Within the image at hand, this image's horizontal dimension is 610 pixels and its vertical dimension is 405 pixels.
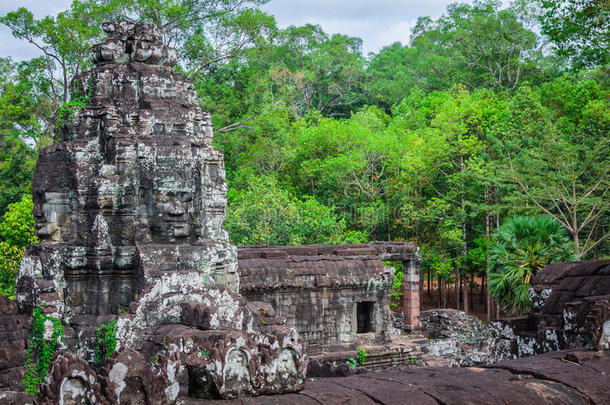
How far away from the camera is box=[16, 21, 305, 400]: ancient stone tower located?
24.8ft

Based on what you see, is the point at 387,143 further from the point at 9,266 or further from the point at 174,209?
the point at 174,209

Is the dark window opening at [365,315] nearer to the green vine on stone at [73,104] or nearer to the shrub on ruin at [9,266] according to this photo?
the shrub on ruin at [9,266]

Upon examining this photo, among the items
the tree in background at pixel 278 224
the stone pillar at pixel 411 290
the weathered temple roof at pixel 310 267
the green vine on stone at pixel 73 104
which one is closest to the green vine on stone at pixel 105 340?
the green vine on stone at pixel 73 104

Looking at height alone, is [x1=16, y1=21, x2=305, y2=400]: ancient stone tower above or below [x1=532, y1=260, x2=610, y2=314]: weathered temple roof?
above

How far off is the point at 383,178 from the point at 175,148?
21.4 meters

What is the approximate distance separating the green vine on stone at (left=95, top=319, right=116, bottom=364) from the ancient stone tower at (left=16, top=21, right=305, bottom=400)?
0.15 metres

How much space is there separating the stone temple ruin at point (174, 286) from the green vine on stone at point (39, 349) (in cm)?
11

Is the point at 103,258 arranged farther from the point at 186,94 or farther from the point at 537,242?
the point at 537,242

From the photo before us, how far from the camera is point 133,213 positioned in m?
8.42

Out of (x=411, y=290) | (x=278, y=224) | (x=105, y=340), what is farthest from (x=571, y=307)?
(x=278, y=224)

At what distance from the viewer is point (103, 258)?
26.9ft

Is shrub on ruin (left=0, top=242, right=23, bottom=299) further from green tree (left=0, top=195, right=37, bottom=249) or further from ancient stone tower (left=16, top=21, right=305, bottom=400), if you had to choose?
ancient stone tower (left=16, top=21, right=305, bottom=400)

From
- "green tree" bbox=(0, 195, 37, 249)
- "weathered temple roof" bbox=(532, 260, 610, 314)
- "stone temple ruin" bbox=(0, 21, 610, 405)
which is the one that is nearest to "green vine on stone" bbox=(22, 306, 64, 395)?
"stone temple ruin" bbox=(0, 21, 610, 405)

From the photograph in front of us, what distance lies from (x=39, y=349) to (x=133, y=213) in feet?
6.78
